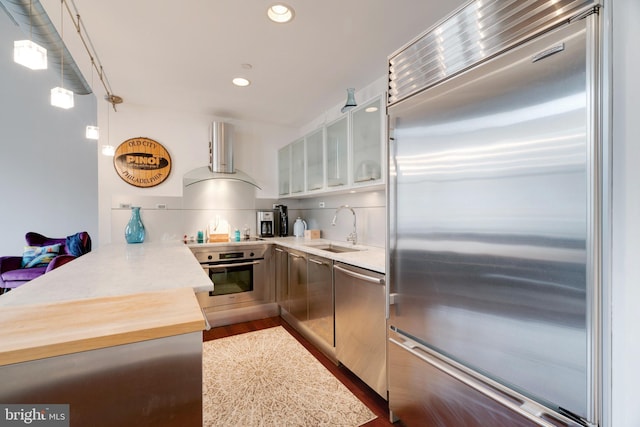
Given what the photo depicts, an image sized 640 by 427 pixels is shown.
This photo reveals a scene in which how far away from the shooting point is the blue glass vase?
9.56 ft

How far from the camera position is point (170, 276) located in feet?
4.66

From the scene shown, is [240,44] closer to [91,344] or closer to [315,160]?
[315,160]

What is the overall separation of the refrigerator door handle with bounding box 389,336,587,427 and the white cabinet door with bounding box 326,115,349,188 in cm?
144

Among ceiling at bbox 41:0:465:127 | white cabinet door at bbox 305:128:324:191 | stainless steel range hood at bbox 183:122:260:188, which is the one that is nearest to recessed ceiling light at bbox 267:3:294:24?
ceiling at bbox 41:0:465:127

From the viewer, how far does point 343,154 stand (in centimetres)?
244

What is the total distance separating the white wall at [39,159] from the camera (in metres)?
3.58

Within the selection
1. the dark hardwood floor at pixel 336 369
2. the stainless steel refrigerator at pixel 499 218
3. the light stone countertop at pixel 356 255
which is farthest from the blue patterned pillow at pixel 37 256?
the stainless steel refrigerator at pixel 499 218

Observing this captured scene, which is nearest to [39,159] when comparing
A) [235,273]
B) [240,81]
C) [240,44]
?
[235,273]

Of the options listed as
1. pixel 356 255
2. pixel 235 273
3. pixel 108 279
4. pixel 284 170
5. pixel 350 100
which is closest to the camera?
pixel 108 279

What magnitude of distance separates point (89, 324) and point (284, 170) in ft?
9.94

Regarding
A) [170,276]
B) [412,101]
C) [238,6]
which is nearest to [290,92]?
[238,6]

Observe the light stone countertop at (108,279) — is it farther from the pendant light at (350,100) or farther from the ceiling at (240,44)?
the pendant light at (350,100)

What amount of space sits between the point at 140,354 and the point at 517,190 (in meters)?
1.31

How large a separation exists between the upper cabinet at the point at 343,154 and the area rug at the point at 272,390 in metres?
1.49
